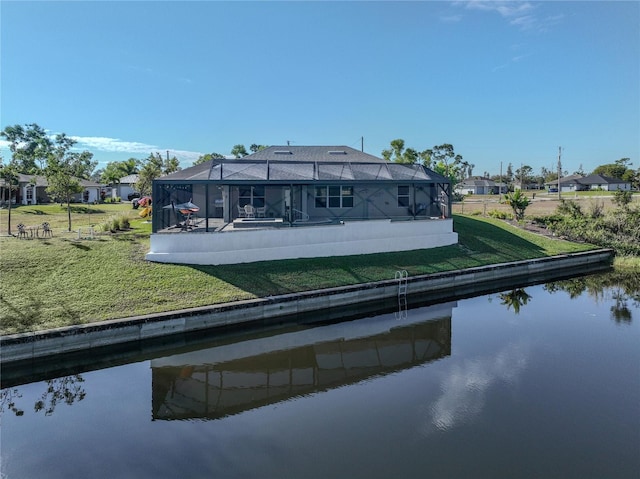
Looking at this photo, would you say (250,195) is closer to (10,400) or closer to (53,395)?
(53,395)

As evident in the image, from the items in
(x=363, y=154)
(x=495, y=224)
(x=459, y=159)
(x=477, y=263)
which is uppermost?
(x=459, y=159)

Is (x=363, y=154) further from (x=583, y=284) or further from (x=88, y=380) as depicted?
(x=88, y=380)

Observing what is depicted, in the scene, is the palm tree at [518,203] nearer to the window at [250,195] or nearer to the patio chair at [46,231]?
the window at [250,195]

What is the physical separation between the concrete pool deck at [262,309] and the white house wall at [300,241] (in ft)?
10.2

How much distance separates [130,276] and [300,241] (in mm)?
6811

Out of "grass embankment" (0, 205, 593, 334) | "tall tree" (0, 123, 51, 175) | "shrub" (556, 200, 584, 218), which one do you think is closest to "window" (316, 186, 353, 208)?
"grass embankment" (0, 205, 593, 334)

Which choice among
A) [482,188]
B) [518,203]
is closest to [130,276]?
[518,203]

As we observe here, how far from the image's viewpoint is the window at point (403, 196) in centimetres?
2244

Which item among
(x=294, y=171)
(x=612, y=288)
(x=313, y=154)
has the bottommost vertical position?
(x=612, y=288)

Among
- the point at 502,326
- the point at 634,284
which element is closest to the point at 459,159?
the point at 634,284

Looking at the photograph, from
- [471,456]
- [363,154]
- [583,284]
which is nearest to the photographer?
[471,456]

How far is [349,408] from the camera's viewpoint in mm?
7859

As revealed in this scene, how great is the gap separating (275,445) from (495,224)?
80.6 feet

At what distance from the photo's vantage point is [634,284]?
61.1 ft
